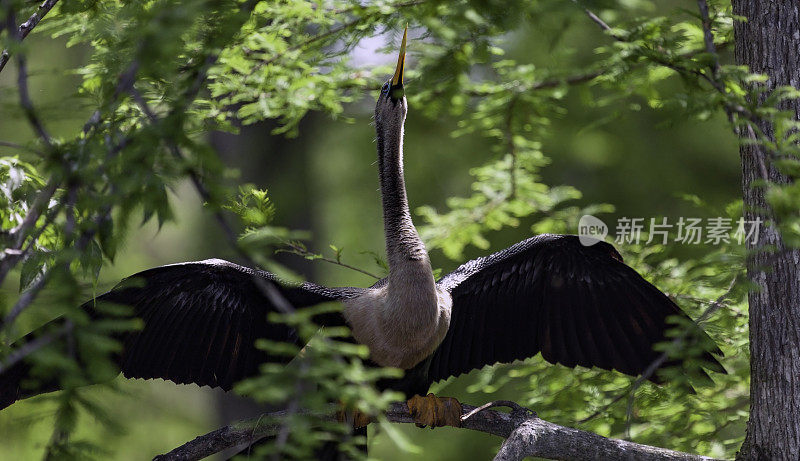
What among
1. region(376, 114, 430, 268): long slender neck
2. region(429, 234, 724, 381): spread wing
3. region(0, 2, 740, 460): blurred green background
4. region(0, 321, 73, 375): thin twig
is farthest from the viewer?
region(0, 2, 740, 460): blurred green background

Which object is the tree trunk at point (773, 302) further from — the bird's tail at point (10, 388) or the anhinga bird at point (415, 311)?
the bird's tail at point (10, 388)

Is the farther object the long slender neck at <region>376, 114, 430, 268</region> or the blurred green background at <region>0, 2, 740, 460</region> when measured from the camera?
the blurred green background at <region>0, 2, 740, 460</region>

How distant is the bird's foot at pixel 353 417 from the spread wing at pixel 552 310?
0.84 meters

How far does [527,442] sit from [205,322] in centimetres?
169

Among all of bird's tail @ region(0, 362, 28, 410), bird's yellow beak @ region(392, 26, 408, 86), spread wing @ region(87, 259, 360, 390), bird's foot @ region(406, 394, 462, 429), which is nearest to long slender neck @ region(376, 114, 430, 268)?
bird's yellow beak @ region(392, 26, 408, 86)

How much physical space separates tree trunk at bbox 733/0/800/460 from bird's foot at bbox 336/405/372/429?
1667mm

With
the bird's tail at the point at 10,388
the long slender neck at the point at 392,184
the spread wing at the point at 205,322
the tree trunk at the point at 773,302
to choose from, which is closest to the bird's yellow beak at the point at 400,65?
the long slender neck at the point at 392,184

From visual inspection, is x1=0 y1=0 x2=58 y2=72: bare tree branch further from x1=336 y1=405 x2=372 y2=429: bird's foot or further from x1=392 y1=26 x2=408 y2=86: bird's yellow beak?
x1=336 y1=405 x2=372 y2=429: bird's foot

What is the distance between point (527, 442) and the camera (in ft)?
10.1

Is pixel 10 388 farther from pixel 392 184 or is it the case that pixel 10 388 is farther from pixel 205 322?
pixel 392 184

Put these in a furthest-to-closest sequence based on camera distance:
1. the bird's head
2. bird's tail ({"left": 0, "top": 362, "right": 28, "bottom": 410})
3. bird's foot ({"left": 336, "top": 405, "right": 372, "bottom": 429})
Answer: the bird's head
bird's foot ({"left": 336, "top": 405, "right": 372, "bottom": 429})
bird's tail ({"left": 0, "top": 362, "right": 28, "bottom": 410})

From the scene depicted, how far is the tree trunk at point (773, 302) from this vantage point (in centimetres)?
322

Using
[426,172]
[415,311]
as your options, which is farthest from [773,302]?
[426,172]

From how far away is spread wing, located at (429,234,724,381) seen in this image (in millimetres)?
4176
